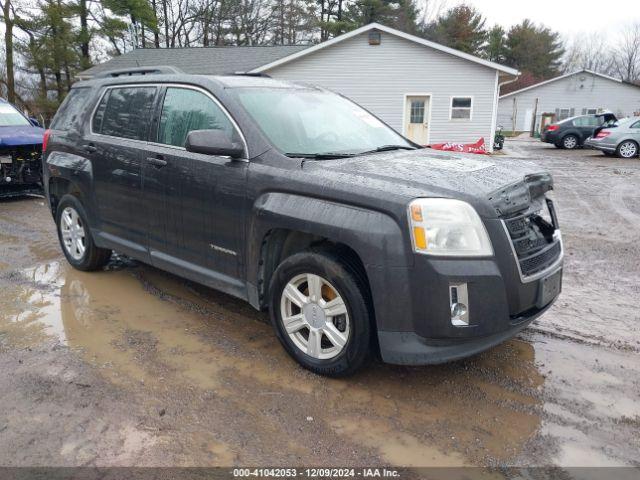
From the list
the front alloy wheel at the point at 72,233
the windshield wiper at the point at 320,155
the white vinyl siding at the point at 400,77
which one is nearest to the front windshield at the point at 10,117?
the front alloy wheel at the point at 72,233

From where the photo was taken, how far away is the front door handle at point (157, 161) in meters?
4.13

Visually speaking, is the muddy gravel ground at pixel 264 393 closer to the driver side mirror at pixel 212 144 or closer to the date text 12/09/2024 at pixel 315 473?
the date text 12/09/2024 at pixel 315 473

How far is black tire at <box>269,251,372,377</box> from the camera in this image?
9.99 ft

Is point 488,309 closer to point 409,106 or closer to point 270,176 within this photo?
point 270,176

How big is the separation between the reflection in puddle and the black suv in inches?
11.6

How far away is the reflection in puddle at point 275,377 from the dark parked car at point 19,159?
557 centimetres

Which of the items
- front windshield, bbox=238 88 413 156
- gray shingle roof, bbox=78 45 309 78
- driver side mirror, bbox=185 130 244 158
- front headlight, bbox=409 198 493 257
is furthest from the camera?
gray shingle roof, bbox=78 45 309 78

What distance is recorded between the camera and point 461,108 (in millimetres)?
20672

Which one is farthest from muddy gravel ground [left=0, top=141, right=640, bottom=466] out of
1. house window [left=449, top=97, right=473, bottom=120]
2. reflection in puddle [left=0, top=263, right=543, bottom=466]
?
house window [left=449, top=97, right=473, bottom=120]

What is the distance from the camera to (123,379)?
337 cm

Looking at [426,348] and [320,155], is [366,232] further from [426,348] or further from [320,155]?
[320,155]

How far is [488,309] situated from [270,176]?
5.20ft

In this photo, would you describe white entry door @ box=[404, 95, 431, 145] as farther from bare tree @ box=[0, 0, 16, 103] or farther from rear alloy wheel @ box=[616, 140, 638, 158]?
bare tree @ box=[0, 0, 16, 103]

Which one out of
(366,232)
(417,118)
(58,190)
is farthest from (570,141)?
(366,232)
